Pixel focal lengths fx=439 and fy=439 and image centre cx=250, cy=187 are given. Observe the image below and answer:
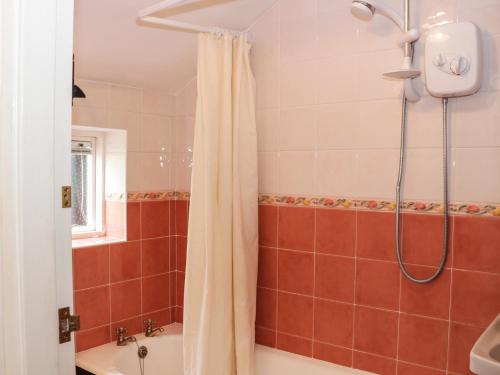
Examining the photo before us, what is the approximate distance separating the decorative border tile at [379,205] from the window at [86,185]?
3.47 ft

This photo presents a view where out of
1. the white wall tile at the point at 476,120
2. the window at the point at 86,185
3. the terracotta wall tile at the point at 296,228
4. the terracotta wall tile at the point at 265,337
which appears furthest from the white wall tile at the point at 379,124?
the window at the point at 86,185

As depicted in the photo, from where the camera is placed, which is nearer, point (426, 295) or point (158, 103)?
point (426, 295)

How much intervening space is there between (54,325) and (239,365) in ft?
4.42

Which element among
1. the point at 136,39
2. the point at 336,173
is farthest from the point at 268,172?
the point at 136,39

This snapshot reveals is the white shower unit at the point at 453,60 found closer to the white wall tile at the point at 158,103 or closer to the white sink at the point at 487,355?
the white sink at the point at 487,355

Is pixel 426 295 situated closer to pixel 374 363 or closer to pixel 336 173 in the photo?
pixel 374 363

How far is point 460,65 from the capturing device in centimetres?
172

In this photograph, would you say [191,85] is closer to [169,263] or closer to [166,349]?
[169,263]

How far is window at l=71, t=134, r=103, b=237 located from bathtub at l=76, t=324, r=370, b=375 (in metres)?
0.71

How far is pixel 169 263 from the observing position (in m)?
2.88

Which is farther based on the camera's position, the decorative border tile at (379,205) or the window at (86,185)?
the window at (86,185)

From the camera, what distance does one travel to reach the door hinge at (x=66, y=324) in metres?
1.07

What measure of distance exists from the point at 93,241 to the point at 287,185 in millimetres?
1179

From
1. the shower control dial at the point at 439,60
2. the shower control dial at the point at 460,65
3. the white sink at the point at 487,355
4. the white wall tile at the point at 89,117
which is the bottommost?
the white sink at the point at 487,355
